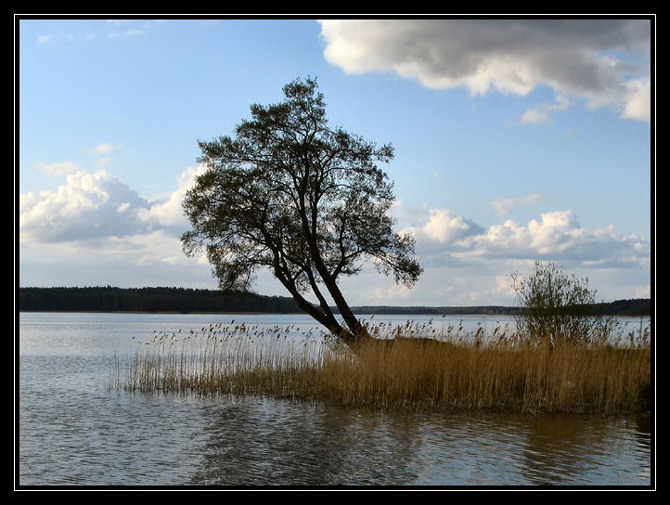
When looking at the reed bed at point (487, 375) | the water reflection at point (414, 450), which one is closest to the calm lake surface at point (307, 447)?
the water reflection at point (414, 450)

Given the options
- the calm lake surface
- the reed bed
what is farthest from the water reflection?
the reed bed

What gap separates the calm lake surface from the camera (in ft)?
39.0

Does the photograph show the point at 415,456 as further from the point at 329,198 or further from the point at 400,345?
the point at 329,198

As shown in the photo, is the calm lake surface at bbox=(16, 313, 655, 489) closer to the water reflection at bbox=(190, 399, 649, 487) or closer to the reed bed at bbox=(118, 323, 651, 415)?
the water reflection at bbox=(190, 399, 649, 487)

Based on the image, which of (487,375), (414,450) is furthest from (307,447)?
(487,375)

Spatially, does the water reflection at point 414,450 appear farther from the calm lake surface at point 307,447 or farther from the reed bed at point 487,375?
the reed bed at point 487,375

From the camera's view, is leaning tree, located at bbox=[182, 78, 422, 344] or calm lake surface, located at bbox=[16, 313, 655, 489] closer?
calm lake surface, located at bbox=[16, 313, 655, 489]

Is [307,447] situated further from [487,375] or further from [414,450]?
[487,375]

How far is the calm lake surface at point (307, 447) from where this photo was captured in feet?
39.0

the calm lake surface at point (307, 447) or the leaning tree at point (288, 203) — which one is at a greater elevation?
the leaning tree at point (288, 203)

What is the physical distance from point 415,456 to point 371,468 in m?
1.32

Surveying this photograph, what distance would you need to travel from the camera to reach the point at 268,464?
12.9 meters
